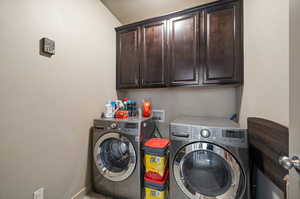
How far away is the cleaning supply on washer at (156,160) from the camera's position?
119 centimetres

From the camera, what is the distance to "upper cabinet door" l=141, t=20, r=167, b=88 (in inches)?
62.2

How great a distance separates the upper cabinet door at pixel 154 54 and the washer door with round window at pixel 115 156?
0.82 meters

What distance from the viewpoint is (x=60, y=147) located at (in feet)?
3.71

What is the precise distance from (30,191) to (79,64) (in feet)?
3.89

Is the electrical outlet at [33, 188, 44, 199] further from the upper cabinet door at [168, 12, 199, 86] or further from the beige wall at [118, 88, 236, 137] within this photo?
the upper cabinet door at [168, 12, 199, 86]

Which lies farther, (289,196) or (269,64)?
(269,64)

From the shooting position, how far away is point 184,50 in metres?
1.48

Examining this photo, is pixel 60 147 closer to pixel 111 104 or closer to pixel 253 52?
pixel 111 104

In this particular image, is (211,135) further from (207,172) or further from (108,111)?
(108,111)

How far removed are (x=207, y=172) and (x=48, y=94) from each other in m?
1.57

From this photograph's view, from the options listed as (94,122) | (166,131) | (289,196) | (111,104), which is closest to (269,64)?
(289,196)

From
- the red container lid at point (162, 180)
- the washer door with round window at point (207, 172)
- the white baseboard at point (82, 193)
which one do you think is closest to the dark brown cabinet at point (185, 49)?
the washer door with round window at point (207, 172)

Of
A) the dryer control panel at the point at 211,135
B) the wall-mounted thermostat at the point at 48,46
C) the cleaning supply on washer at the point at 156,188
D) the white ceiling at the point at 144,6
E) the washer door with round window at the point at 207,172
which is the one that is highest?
the white ceiling at the point at 144,6

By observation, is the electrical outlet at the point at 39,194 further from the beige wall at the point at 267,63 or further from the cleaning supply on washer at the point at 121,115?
the beige wall at the point at 267,63
